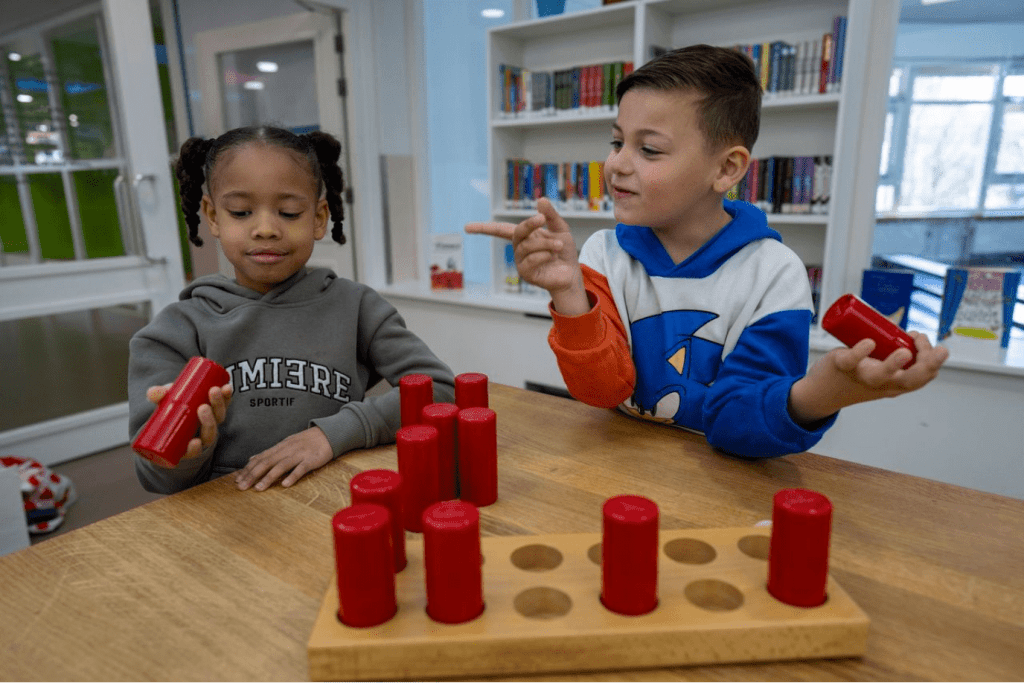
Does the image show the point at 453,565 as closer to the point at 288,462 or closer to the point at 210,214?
the point at 288,462

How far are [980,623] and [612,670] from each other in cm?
30

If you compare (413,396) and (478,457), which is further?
(413,396)

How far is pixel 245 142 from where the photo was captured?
100 centimetres

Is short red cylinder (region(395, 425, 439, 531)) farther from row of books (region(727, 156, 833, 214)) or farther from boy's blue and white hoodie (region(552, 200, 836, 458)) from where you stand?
row of books (region(727, 156, 833, 214))

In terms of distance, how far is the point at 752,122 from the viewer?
3.22ft

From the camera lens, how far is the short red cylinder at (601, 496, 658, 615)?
1.53 feet

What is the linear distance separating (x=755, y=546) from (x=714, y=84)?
66cm

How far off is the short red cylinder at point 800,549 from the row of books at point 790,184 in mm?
2114

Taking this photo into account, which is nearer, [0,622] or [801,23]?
[0,622]

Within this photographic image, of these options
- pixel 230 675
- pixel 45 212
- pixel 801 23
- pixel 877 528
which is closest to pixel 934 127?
pixel 801 23

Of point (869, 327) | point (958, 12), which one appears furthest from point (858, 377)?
point (958, 12)

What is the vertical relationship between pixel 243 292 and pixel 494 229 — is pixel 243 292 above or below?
below

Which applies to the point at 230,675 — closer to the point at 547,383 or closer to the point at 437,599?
the point at 437,599

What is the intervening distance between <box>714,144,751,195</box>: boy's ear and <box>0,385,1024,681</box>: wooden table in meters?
0.39
